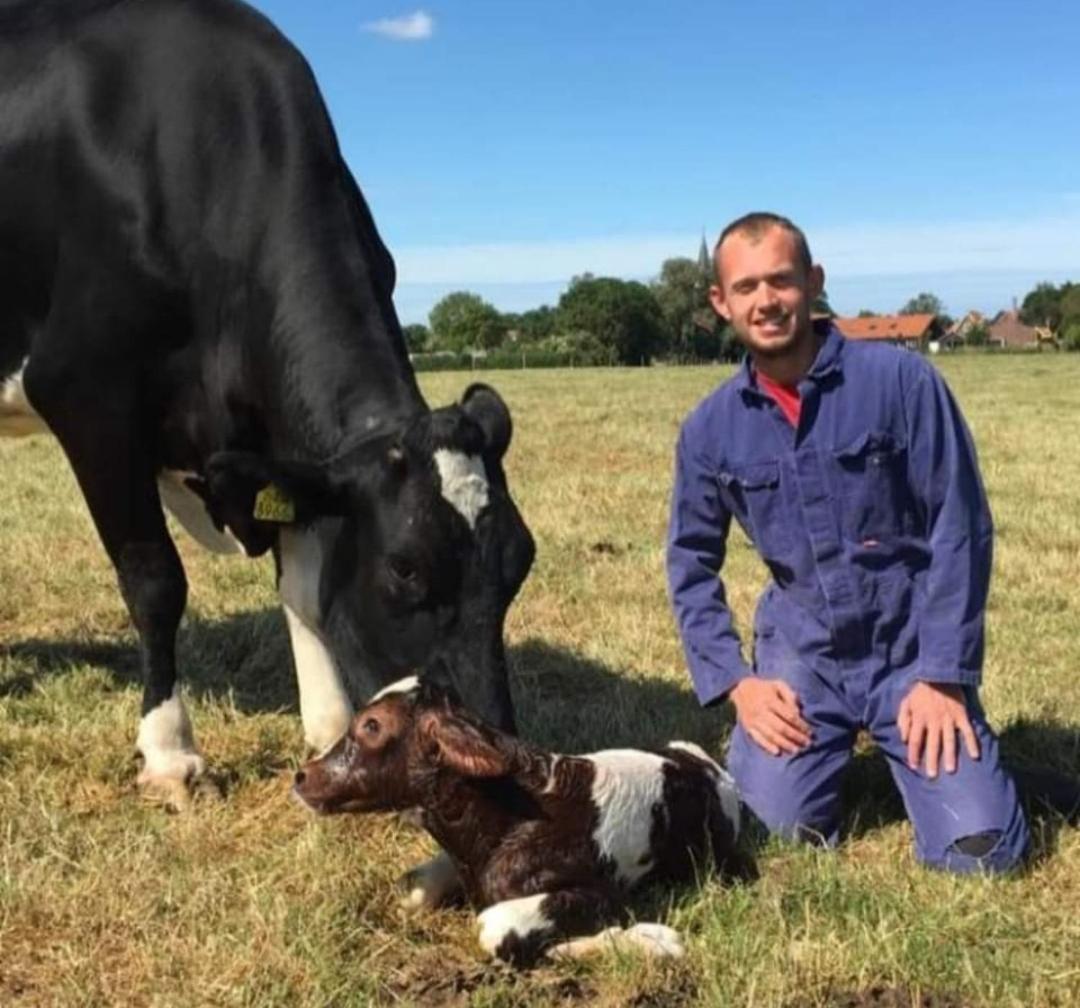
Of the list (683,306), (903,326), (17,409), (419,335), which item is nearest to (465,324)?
(419,335)

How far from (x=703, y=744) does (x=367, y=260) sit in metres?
1.92

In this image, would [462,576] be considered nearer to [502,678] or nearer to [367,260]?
[502,678]

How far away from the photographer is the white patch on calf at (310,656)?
4.41 m

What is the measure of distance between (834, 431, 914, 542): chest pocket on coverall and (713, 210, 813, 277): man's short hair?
52 cm

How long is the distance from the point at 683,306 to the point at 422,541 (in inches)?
3220

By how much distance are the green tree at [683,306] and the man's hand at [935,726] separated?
7411 cm

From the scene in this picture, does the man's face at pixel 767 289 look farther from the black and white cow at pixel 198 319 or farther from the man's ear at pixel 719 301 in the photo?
the black and white cow at pixel 198 319

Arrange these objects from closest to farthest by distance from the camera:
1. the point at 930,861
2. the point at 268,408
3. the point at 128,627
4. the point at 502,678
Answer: the point at 502,678, the point at 930,861, the point at 268,408, the point at 128,627

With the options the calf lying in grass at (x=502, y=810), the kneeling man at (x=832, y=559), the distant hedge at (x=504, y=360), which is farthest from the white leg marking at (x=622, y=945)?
the distant hedge at (x=504, y=360)

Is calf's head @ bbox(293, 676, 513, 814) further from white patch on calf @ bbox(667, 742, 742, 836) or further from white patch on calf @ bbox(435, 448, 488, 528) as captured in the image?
white patch on calf @ bbox(667, 742, 742, 836)

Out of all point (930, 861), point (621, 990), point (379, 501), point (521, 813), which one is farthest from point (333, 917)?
point (930, 861)

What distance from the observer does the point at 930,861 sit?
377 cm

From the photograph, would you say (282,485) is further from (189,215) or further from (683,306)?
(683,306)

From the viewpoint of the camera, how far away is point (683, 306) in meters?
84.1
